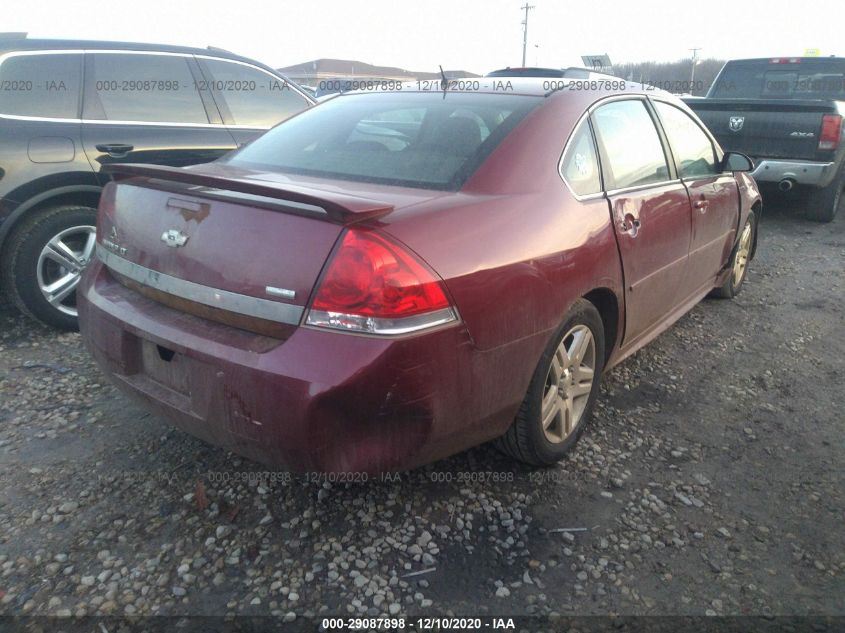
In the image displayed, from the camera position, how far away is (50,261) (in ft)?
13.5

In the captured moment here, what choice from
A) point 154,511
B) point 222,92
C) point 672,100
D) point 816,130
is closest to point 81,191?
point 222,92

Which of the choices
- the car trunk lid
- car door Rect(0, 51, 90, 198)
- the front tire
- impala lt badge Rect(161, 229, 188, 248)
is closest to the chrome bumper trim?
the car trunk lid

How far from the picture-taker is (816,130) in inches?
287

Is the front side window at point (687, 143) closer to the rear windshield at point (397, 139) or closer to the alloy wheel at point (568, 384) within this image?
the rear windshield at point (397, 139)

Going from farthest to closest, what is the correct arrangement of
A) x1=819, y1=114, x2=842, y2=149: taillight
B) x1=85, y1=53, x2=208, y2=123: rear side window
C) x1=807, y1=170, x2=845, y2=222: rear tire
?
x1=807, y1=170, x2=845, y2=222: rear tire, x1=819, y1=114, x2=842, y2=149: taillight, x1=85, y1=53, x2=208, y2=123: rear side window

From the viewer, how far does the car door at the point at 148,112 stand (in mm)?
4215

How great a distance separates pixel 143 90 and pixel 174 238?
279cm

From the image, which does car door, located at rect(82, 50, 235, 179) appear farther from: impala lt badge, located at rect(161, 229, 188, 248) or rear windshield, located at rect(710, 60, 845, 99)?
rear windshield, located at rect(710, 60, 845, 99)

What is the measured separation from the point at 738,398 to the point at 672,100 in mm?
1774

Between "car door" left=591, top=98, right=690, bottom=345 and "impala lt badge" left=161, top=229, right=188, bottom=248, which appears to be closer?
"impala lt badge" left=161, top=229, right=188, bottom=248

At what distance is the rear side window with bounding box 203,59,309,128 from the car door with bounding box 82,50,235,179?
0.16 m

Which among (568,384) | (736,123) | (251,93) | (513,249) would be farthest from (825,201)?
(513,249)

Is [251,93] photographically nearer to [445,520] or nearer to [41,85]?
[41,85]

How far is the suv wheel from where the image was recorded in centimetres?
392
